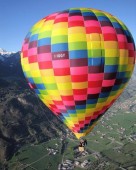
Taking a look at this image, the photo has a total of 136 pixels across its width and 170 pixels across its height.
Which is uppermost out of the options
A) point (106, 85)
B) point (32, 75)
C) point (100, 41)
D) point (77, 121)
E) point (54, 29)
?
point (54, 29)

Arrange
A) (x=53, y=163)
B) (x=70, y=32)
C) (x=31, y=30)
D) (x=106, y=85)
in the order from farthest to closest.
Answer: (x=53, y=163)
(x=31, y=30)
(x=106, y=85)
(x=70, y=32)

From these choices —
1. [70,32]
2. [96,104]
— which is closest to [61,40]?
[70,32]

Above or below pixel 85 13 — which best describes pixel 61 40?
below

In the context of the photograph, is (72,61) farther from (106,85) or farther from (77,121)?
(77,121)

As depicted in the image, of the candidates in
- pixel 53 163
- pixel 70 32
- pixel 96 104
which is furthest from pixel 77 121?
pixel 53 163

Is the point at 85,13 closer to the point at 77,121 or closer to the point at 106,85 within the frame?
the point at 106,85

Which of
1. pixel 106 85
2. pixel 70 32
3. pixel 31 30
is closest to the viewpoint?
pixel 70 32

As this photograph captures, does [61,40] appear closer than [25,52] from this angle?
Yes
